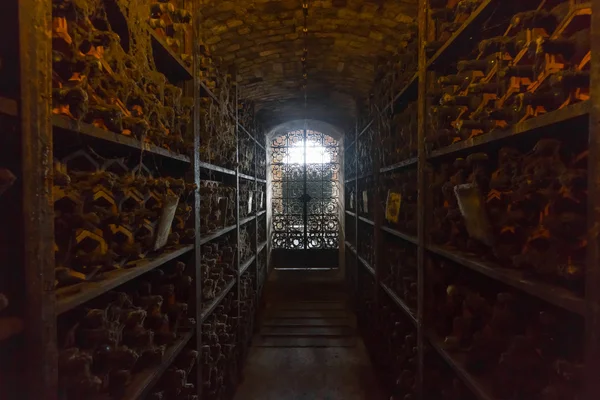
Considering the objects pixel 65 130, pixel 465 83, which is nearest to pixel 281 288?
pixel 465 83

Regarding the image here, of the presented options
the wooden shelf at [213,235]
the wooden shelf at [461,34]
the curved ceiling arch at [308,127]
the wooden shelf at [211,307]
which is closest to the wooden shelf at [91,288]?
the wooden shelf at [213,235]

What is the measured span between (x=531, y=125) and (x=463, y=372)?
1009 mm

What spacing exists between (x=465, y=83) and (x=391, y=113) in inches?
50.3

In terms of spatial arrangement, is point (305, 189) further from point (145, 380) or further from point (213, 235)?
point (145, 380)

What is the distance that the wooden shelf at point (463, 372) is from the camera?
4.62ft

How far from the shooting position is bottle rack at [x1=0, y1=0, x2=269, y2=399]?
91 centimetres

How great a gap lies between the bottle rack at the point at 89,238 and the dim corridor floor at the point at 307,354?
799 mm

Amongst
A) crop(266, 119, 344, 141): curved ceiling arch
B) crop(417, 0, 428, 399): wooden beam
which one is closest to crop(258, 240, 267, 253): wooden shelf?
crop(266, 119, 344, 141): curved ceiling arch

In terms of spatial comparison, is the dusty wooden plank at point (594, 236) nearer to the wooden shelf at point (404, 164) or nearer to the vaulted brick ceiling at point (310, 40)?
the wooden shelf at point (404, 164)

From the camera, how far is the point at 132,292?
5.74 ft

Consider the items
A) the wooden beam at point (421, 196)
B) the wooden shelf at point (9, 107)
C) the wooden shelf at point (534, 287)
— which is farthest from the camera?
the wooden beam at point (421, 196)

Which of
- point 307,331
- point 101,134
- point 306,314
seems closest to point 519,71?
point 101,134

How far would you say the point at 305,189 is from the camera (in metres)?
6.90

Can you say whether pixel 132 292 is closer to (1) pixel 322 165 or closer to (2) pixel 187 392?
(2) pixel 187 392
